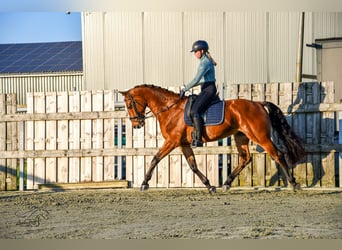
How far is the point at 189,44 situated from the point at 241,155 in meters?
13.1

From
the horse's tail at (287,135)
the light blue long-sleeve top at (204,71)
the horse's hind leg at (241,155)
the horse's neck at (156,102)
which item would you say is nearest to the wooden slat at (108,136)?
the horse's neck at (156,102)

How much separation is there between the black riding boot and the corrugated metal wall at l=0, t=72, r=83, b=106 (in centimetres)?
2614

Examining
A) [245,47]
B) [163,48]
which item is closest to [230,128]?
[245,47]

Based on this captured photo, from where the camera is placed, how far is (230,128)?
43.0ft

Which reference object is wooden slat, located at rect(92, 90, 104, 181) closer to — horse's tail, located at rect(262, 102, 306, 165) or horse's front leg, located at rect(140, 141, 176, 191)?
horse's front leg, located at rect(140, 141, 176, 191)

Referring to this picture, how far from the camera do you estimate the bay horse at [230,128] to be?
1291cm

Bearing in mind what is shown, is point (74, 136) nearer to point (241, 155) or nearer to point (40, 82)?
point (241, 155)

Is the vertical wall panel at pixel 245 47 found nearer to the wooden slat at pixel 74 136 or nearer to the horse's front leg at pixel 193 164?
the wooden slat at pixel 74 136

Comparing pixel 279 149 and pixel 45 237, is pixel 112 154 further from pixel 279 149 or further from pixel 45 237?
pixel 45 237

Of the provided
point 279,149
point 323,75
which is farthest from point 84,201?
point 323,75

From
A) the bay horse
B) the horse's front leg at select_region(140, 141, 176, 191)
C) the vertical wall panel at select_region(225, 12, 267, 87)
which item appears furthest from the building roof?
the horse's front leg at select_region(140, 141, 176, 191)

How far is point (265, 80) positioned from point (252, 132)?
13059 millimetres

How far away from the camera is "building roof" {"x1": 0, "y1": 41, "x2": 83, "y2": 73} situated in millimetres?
39531

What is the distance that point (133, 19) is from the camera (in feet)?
84.2
